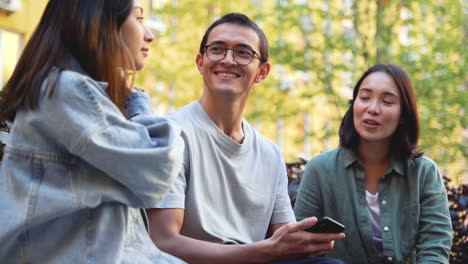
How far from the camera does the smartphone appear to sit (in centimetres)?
297

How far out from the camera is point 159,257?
2508mm

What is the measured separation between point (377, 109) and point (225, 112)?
115 cm

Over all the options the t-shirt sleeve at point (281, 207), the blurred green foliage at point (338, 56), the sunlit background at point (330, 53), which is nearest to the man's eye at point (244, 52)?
the t-shirt sleeve at point (281, 207)

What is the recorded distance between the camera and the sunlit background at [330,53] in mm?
16656

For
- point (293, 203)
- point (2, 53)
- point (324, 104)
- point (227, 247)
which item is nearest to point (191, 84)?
point (324, 104)

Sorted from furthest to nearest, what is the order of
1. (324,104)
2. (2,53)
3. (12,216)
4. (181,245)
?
(324,104) → (2,53) → (181,245) → (12,216)

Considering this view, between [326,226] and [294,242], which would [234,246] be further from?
[326,226]

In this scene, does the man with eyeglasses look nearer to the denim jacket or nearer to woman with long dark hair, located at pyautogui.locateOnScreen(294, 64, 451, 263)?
woman with long dark hair, located at pyautogui.locateOnScreen(294, 64, 451, 263)

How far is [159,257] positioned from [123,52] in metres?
0.75

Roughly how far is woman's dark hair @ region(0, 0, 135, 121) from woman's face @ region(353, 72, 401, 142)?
2098 mm

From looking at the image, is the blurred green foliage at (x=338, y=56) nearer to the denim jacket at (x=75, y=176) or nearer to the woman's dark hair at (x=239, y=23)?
the woman's dark hair at (x=239, y=23)

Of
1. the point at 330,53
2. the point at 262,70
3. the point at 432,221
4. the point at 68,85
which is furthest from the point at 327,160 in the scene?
the point at 330,53

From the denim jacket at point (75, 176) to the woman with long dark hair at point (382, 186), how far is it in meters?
2.01

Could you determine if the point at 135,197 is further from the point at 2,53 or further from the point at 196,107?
the point at 2,53
